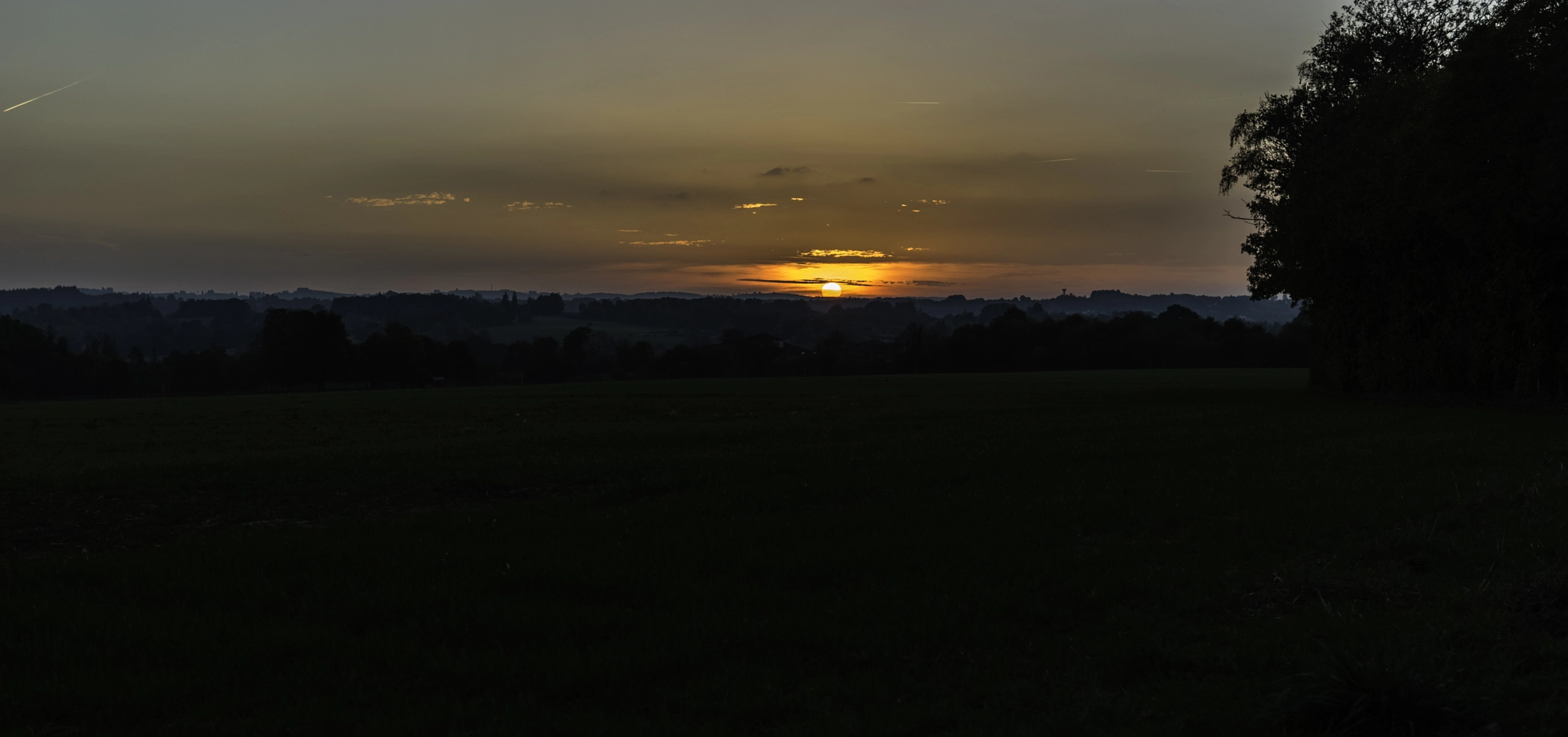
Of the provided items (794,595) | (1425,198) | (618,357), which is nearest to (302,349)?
(618,357)

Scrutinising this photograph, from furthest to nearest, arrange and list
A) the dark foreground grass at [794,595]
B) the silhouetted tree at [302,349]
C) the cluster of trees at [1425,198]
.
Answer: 1. the silhouetted tree at [302,349]
2. the cluster of trees at [1425,198]
3. the dark foreground grass at [794,595]

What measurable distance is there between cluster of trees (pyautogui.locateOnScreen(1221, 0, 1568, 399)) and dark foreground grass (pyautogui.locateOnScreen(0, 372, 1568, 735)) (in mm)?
17131

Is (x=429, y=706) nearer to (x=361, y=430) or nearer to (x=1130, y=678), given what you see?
(x=1130, y=678)

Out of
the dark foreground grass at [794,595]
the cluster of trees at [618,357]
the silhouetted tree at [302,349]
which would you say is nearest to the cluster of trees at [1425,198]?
the dark foreground grass at [794,595]

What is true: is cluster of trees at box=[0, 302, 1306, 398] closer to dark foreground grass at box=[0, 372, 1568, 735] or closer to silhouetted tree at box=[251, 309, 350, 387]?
silhouetted tree at box=[251, 309, 350, 387]

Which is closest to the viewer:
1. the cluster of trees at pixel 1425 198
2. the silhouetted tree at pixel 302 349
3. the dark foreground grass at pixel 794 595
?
the dark foreground grass at pixel 794 595

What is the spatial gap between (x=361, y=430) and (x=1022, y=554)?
102 ft

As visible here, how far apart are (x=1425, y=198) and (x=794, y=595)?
37.2 metres

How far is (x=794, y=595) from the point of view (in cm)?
979

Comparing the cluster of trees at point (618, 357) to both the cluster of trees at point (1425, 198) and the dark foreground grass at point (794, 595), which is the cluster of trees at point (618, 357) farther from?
the dark foreground grass at point (794, 595)

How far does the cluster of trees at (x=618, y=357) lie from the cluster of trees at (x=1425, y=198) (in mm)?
78727

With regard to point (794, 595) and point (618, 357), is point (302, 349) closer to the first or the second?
point (618, 357)

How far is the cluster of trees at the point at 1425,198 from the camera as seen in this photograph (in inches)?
1286

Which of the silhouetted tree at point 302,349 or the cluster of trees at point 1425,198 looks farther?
the silhouetted tree at point 302,349
